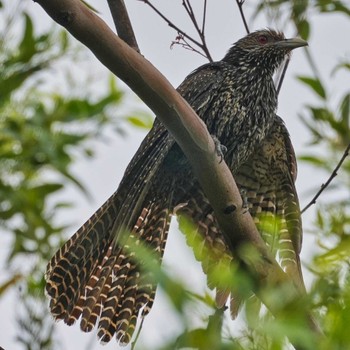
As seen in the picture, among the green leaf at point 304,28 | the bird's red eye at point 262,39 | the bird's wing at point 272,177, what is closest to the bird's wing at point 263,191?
the bird's wing at point 272,177

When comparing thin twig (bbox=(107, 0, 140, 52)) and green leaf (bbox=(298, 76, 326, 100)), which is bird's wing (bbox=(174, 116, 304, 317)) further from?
thin twig (bbox=(107, 0, 140, 52))

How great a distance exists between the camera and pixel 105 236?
514 centimetres

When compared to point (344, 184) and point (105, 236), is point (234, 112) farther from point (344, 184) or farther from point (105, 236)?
point (344, 184)

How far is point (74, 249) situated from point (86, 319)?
0.40m

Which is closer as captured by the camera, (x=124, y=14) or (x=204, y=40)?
(x=124, y=14)

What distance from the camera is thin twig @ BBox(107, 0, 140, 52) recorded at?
3943 millimetres

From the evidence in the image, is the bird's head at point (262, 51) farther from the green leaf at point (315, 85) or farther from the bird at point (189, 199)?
the green leaf at point (315, 85)

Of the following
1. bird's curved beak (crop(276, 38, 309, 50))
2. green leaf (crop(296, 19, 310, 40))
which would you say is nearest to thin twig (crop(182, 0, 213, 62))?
green leaf (crop(296, 19, 310, 40))

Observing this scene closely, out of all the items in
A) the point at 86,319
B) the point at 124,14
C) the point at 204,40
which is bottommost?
the point at 86,319

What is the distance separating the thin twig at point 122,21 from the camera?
3943 millimetres

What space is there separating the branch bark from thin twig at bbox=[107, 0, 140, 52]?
0.56 meters

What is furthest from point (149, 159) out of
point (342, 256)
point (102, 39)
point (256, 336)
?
point (256, 336)

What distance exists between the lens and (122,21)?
396 centimetres

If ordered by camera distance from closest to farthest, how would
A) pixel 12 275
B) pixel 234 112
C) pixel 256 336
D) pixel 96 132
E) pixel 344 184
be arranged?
pixel 256 336 < pixel 344 184 < pixel 12 275 < pixel 96 132 < pixel 234 112
